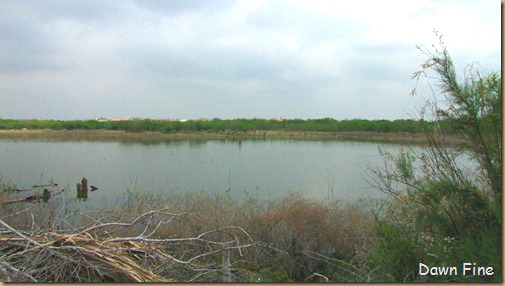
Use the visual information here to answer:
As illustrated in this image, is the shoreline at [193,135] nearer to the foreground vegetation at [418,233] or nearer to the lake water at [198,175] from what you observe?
the lake water at [198,175]

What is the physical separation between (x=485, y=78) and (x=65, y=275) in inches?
140

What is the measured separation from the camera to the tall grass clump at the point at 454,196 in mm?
3076

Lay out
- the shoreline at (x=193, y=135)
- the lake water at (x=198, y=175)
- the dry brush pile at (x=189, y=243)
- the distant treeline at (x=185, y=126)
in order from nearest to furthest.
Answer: the dry brush pile at (x=189, y=243)
the lake water at (x=198, y=175)
the shoreline at (x=193, y=135)
the distant treeline at (x=185, y=126)

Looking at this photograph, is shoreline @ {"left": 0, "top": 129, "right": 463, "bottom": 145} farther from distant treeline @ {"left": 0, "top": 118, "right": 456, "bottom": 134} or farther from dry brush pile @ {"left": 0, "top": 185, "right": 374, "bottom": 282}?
dry brush pile @ {"left": 0, "top": 185, "right": 374, "bottom": 282}

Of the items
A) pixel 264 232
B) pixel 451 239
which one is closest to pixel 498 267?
pixel 451 239

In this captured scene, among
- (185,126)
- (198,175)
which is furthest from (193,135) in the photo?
(198,175)

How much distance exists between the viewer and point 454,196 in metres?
3.43

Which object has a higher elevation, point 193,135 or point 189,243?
point 193,135

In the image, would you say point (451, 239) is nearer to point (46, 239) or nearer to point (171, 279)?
point (171, 279)

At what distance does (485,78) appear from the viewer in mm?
3293

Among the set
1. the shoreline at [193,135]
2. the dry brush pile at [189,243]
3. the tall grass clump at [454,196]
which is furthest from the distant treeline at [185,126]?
the tall grass clump at [454,196]

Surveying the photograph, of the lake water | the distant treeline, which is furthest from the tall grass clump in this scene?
the distant treeline

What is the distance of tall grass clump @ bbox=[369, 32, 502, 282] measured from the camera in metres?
3.08

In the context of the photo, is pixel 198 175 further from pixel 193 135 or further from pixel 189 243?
pixel 193 135
